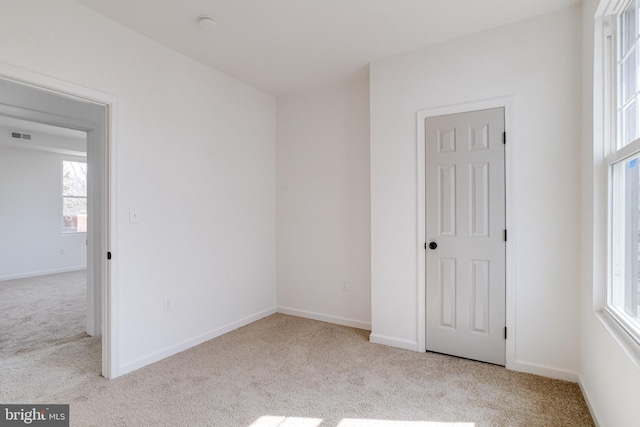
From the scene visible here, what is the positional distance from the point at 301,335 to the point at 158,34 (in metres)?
3.03

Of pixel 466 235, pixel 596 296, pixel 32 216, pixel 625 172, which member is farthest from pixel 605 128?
pixel 32 216

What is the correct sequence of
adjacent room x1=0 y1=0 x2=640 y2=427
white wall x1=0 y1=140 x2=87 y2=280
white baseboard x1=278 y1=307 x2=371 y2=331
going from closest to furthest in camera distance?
adjacent room x1=0 y1=0 x2=640 y2=427
white baseboard x1=278 y1=307 x2=371 y2=331
white wall x1=0 y1=140 x2=87 y2=280

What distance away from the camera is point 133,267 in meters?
2.70

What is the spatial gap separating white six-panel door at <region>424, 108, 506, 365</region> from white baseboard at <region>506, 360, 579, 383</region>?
0.10 m

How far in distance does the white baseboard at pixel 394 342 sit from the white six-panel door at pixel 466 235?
141mm

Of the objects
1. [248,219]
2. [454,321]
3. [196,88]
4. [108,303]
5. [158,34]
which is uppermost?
[158,34]

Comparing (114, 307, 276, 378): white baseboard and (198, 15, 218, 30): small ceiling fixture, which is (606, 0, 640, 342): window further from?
(114, 307, 276, 378): white baseboard

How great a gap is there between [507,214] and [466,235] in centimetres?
35

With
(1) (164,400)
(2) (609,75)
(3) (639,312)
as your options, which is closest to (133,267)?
(1) (164,400)

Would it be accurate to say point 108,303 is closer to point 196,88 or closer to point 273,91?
point 196,88

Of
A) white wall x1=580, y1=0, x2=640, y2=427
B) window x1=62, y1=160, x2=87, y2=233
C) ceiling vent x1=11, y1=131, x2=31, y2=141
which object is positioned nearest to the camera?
white wall x1=580, y1=0, x2=640, y2=427

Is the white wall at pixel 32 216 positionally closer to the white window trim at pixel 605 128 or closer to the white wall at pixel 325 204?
the white wall at pixel 325 204

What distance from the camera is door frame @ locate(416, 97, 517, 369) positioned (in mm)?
2635

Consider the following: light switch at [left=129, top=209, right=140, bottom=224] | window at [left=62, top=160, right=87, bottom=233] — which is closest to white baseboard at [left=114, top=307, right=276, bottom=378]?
light switch at [left=129, top=209, right=140, bottom=224]
